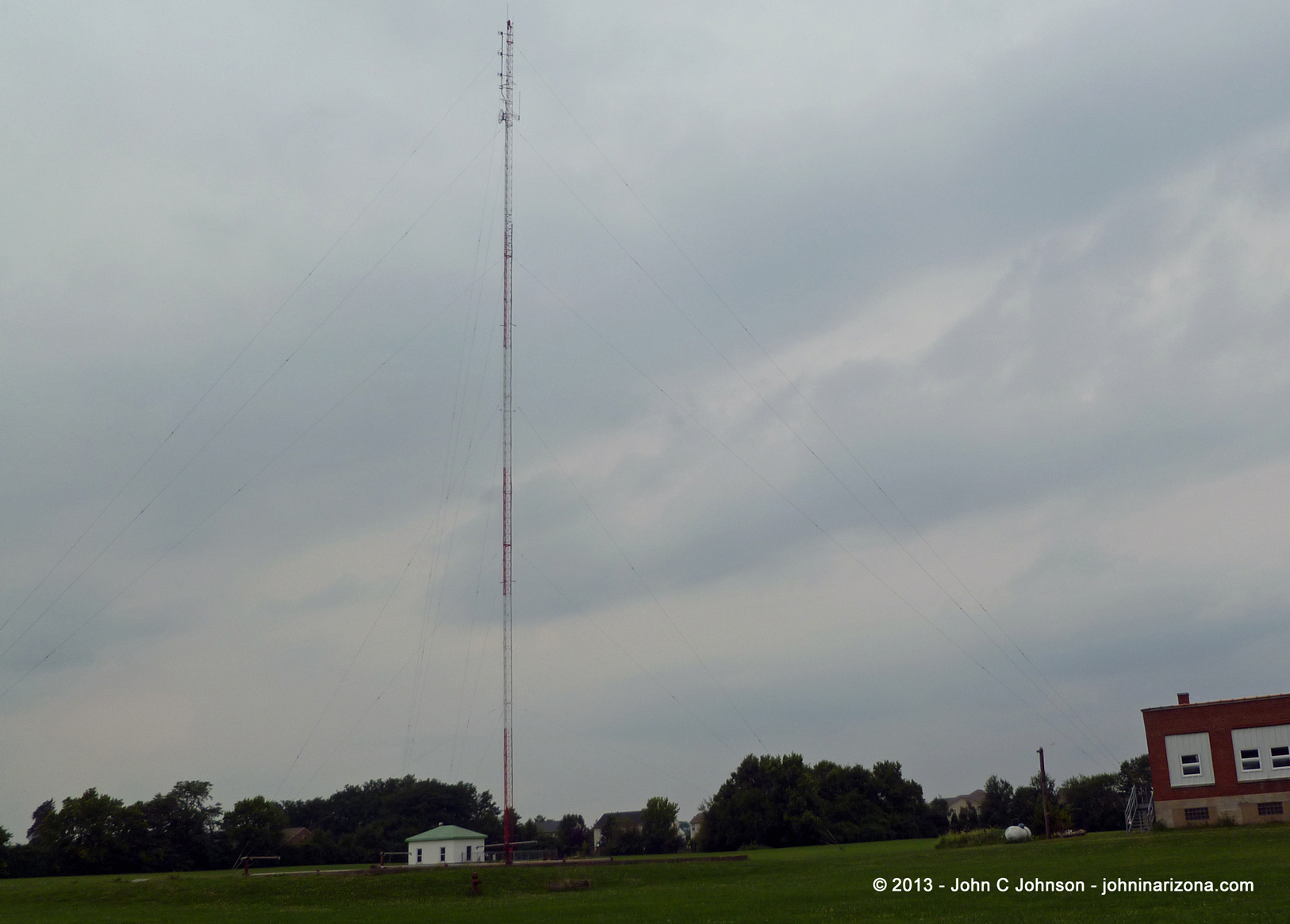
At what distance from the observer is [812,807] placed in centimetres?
8562

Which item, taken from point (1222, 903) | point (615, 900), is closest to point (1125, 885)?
point (1222, 903)

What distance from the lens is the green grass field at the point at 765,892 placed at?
74.8 feet

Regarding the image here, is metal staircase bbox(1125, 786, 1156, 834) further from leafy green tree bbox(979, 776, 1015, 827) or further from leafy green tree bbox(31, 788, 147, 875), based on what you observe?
leafy green tree bbox(31, 788, 147, 875)

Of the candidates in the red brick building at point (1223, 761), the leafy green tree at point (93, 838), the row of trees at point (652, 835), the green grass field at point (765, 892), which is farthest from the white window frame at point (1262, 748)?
the leafy green tree at point (93, 838)

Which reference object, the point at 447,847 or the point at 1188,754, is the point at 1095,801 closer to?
the point at 1188,754

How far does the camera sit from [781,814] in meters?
85.3

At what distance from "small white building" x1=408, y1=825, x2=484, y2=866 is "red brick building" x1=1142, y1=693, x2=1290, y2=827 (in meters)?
33.4

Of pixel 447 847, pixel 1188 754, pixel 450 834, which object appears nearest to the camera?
pixel 1188 754

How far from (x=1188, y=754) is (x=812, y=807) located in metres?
42.5

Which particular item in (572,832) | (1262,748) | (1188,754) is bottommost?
(572,832)

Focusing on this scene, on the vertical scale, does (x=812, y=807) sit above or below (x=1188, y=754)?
below

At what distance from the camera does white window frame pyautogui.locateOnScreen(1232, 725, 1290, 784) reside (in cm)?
4550

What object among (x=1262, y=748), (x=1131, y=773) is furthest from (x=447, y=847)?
(x=1131, y=773)

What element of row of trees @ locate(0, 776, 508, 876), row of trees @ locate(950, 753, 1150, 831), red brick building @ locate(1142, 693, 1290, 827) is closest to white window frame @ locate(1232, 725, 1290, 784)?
red brick building @ locate(1142, 693, 1290, 827)
